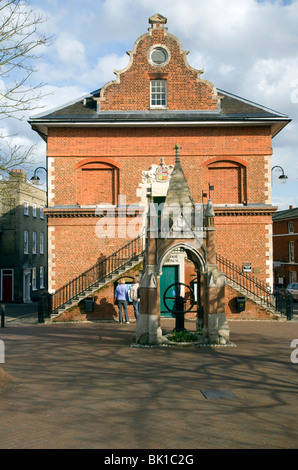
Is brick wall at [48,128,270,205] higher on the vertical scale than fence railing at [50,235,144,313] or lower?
higher

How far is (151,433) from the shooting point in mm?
6453

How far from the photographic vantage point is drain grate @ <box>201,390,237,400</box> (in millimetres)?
8368

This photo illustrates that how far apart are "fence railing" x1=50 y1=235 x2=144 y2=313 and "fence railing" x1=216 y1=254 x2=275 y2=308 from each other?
411 cm

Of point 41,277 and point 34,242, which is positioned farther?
point 41,277

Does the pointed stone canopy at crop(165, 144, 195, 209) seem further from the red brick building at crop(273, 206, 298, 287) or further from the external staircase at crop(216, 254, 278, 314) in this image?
the red brick building at crop(273, 206, 298, 287)

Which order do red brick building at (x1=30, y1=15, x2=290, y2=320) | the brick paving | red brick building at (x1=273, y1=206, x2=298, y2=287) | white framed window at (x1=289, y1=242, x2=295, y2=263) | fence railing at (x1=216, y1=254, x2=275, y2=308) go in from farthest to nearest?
white framed window at (x1=289, y1=242, x2=295, y2=263)
red brick building at (x1=273, y1=206, x2=298, y2=287)
red brick building at (x1=30, y1=15, x2=290, y2=320)
fence railing at (x1=216, y1=254, x2=275, y2=308)
the brick paving

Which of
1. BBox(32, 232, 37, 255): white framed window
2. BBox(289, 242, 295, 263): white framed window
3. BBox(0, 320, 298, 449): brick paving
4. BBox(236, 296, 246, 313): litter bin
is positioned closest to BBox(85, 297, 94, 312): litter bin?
BBox(0, 320, 298, 449): brick paving

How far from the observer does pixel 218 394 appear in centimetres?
856

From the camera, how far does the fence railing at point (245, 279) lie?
22438mm

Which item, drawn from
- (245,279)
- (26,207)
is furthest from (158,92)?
(26,207)

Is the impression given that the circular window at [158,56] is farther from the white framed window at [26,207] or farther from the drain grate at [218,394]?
the white framed window at [26,207]

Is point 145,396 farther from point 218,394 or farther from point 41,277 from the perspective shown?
point 41,277

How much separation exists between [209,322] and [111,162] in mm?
11628

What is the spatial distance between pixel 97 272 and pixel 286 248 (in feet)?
97.8
